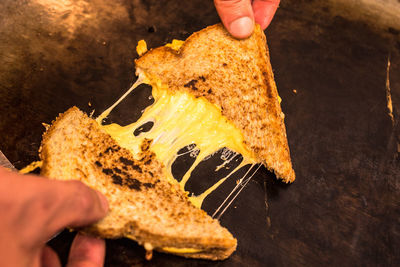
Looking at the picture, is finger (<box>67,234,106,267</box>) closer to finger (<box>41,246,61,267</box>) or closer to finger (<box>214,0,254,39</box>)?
finger (<box>41,246,61,267</box>)

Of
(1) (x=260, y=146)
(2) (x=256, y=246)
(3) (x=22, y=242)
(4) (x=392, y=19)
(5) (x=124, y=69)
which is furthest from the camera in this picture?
(4) (x=392, y=19)

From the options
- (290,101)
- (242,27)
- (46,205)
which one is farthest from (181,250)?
(242,27)

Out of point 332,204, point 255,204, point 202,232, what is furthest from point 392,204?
point 202,232

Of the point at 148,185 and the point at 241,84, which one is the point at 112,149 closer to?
the point at 148,185

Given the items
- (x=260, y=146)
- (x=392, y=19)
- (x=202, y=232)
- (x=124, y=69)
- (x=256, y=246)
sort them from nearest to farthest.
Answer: (x=202, y=232) < (x=256, y=246) < (x=260, y=146) < (x=124, y=69) < (x=392, y=19)

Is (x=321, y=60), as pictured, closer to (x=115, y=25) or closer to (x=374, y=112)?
(x=374, y=112)

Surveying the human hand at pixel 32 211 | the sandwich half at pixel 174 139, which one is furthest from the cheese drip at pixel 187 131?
the human hand at pixel 32 211

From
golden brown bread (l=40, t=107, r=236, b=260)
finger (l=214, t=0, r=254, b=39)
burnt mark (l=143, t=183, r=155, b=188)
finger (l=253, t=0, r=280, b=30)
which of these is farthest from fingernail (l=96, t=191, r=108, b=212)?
finger (l=253, t=0, r=280, b=30)
